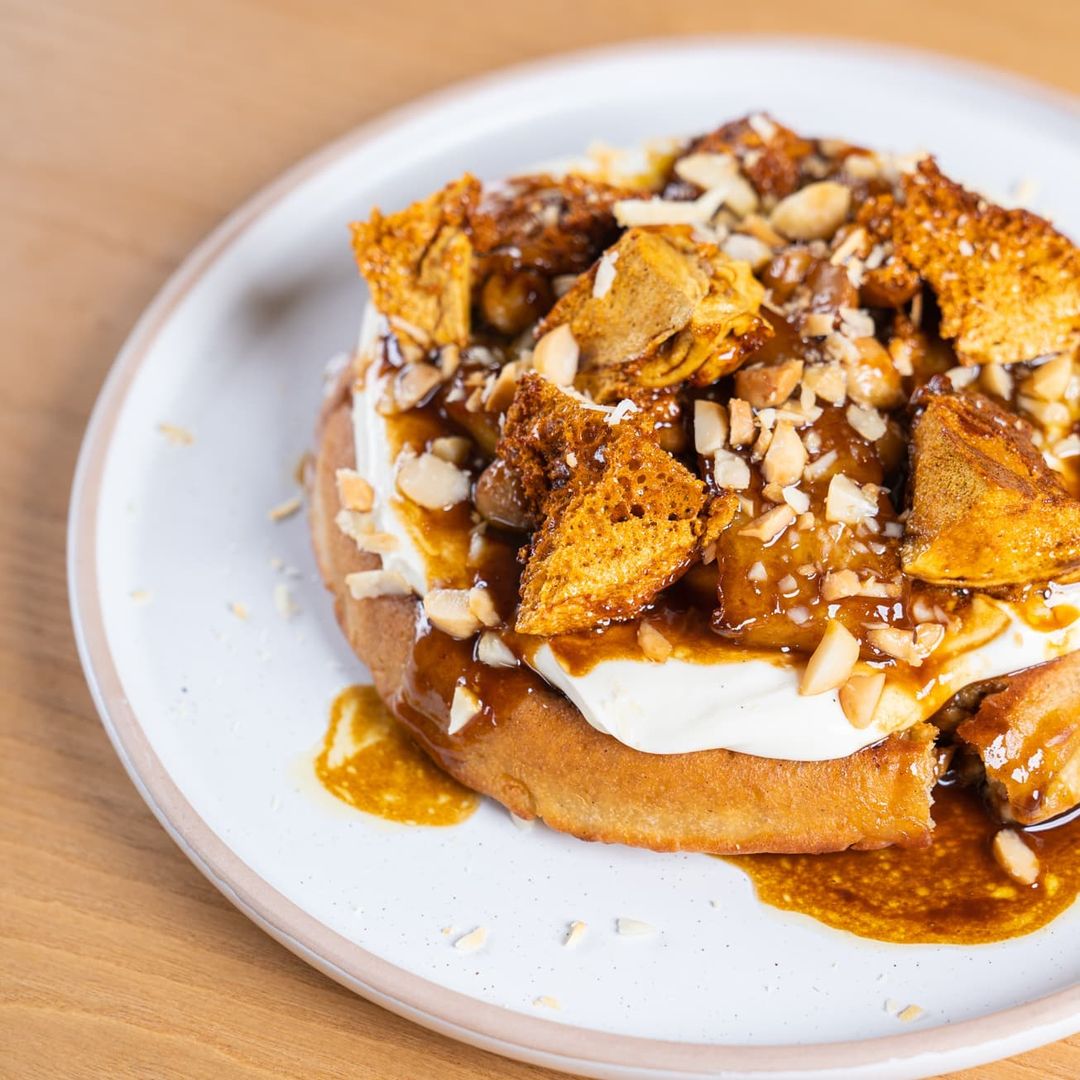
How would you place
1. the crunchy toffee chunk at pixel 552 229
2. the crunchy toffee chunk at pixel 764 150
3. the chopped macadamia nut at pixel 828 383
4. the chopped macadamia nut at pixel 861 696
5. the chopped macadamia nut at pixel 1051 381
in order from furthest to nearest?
the crunchy toffee chunk at pixel 764 150, the crunchy toffee chunk at pixel 552 229, the chopped macadamia nut at pixel 1051 381, the chopped macadamia nut at pixel 828 383, the chopped macadamia nut at pixel 861 696

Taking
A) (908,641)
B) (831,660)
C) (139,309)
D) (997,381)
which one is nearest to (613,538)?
(831,660)

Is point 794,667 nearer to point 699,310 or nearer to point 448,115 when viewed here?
point 699,310

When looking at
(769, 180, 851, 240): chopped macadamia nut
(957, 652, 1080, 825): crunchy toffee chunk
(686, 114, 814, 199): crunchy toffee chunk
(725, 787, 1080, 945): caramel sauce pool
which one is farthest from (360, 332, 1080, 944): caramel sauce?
(686, 114, 814, 199): crunchy toffee chunk

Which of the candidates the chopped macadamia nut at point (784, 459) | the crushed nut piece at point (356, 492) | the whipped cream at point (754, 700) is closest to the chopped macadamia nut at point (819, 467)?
the chopped macadamia nut at point (784, 459)

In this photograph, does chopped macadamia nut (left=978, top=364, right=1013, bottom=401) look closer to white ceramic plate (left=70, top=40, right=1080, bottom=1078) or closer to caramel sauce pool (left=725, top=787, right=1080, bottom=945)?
caramel sauce pool (left=725, top=787, right=1080, bottom=945)

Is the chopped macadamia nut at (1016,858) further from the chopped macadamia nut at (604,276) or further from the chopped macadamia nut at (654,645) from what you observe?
the chopped macadamia nut at (604,276)

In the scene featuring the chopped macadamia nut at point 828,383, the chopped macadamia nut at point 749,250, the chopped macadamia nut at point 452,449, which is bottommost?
the chopped macadamia nut at point 452,449
